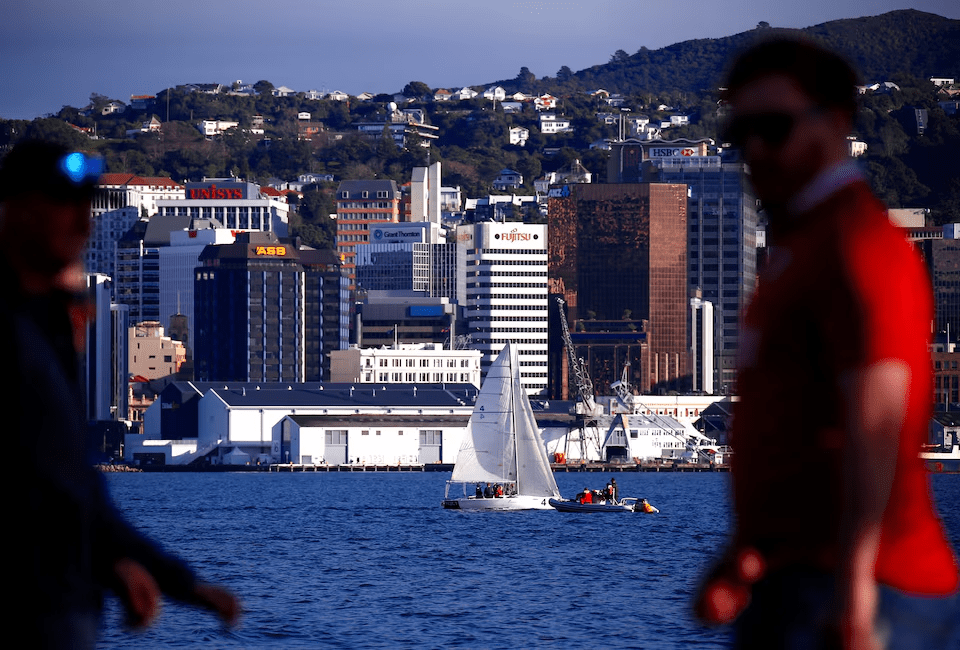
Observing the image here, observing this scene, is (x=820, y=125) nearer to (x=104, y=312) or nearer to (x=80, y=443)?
(x=80, y=443)

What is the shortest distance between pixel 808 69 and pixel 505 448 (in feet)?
188

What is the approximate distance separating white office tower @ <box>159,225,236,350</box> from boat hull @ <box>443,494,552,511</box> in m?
108

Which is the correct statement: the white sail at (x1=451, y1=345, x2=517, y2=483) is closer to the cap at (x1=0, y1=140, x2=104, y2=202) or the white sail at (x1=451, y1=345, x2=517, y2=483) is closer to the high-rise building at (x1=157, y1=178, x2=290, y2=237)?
the cap at (x1=0, y1=140, x2=104, y2=202)

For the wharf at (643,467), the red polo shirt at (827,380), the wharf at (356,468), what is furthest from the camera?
the wharf at (643,467)

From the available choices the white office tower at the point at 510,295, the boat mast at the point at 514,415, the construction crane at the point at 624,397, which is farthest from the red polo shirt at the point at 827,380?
the white office tower at the point at 510,295

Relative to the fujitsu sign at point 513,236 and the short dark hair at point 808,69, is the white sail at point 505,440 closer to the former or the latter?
the short dark hair at point 808,69

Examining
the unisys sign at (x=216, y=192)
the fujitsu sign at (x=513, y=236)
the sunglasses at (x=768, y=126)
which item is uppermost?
the unisys sign at (x=216, y=192)

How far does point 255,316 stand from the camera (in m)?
156

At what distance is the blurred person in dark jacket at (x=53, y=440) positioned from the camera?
10.6ft

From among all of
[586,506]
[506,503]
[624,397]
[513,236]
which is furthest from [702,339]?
[506,503]

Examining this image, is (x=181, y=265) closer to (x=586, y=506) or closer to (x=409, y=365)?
(x=409, y=365)

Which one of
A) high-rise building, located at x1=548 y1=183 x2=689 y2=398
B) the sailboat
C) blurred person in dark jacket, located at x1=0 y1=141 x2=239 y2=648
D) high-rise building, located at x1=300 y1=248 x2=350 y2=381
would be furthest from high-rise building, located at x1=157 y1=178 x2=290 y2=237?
blurred person in dark jacket, located at x1=0 y1=141 x2=239 y2=648

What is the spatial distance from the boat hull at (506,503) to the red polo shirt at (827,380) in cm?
5838

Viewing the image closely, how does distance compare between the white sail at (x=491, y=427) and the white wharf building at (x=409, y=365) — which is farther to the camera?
the white wharf building at (x=409, y=365)
